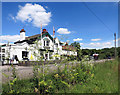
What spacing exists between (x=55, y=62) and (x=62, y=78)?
638 mm

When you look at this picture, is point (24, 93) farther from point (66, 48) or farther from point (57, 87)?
point (66, 48)

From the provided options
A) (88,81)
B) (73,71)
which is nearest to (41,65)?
(73,71)

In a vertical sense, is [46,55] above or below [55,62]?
above

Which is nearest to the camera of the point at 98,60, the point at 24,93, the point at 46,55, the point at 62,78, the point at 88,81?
the point at 24,93

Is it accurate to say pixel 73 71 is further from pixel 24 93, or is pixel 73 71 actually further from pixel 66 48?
pixel 24 93

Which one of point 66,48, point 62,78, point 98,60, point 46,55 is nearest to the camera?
point 46,55

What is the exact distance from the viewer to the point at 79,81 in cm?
384

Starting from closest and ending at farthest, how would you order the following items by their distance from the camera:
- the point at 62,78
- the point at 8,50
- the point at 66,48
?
the point at 8,50 → the point at 62,78 → the point at 66,48

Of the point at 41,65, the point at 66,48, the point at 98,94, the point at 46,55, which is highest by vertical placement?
the point at 66,48

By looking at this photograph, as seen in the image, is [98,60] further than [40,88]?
Yes

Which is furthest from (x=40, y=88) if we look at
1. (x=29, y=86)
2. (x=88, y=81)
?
(x=88, y=81)

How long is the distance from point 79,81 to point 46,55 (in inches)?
70.0

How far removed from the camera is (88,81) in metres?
4.05

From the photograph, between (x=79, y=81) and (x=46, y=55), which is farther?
(x=79, y=81)
